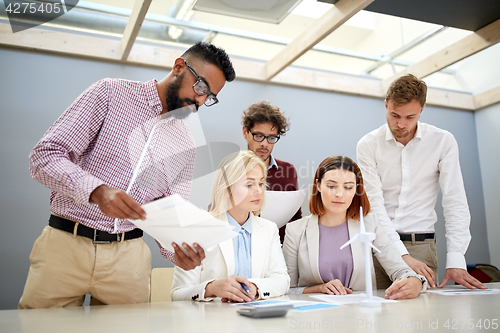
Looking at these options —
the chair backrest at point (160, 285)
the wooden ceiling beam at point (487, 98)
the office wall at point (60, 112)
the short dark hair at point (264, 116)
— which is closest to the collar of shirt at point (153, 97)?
the short dark hair at point (264, 116)

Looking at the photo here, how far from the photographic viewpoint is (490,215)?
4.44 m

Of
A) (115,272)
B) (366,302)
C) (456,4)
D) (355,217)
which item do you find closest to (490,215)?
(456,4)

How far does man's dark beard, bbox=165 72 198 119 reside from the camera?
58.6 inches

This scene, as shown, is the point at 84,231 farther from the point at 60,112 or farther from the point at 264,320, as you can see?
the point at 60,112

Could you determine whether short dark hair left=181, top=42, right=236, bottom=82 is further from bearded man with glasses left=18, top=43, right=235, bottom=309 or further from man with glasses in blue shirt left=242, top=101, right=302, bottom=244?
man with glasses in blue shirt left=242, top=101, right=302, bottom=244

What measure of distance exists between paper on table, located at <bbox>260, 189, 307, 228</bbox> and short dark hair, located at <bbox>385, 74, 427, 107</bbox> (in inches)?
29.5

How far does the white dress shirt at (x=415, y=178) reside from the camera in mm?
2193

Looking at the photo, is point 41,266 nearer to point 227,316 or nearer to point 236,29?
point 227,316

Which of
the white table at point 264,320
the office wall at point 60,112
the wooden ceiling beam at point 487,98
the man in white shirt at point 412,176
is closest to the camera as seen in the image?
the white table at point 264,320

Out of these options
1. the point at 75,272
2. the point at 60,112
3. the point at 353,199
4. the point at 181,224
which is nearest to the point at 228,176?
the point at 181,224

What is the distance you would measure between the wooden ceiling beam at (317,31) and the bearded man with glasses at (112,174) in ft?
4.72

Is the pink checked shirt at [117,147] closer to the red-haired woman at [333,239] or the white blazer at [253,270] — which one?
the white blazer at [253,270]

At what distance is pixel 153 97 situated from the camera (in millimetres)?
1526

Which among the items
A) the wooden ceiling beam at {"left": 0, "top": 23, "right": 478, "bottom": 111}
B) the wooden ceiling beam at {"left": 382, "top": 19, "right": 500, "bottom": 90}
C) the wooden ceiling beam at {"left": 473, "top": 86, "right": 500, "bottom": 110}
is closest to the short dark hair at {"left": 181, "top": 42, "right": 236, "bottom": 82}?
the wooden ceiling beam at {"left": 0, "top": 23, "right": 478, "bottom": 111}
